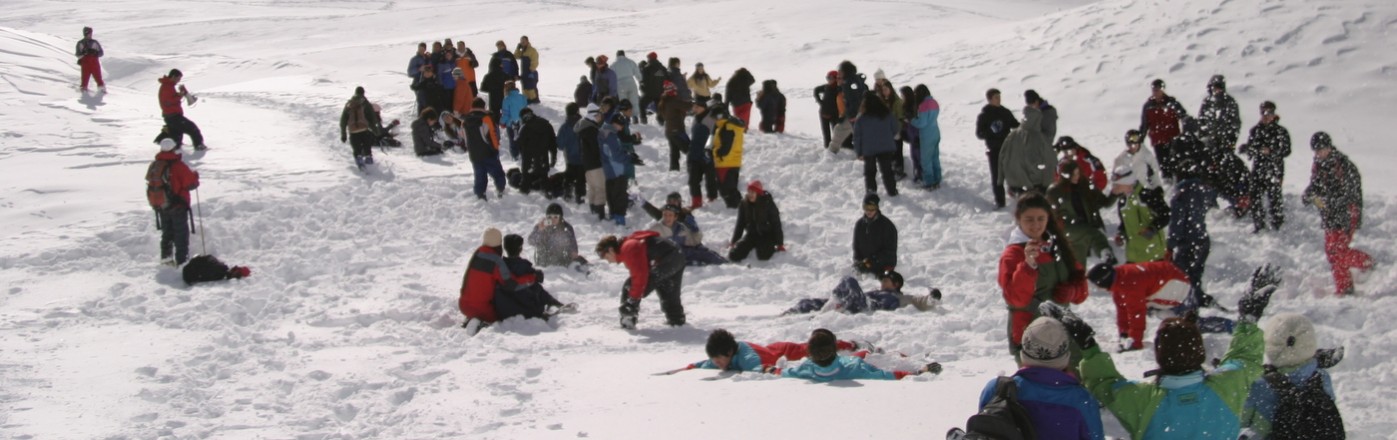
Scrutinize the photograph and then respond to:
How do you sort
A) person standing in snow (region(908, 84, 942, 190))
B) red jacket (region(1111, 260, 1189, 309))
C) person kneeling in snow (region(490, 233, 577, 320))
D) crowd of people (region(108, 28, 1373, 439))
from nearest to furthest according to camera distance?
1. crowd of people (region(108, 28, 1373, 439))
2. red jacket (region(1111, 260, 1189, 309))
3. person kneeling in snow (region(490, 233, 577, 320))
4. person standing in snow (region(908, 84, 942, 190))

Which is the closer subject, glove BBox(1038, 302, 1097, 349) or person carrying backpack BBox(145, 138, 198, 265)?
glove BBox(1038, 302, 1097, 349)

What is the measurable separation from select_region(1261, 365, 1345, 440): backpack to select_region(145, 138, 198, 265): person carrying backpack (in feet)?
33.5

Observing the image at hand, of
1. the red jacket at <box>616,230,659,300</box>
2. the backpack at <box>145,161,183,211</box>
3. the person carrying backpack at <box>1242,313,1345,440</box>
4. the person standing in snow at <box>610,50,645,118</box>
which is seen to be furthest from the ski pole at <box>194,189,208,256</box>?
the person carrying backpack at <box>1242,313,1345,440</box>

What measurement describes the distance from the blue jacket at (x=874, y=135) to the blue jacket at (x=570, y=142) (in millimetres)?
3332

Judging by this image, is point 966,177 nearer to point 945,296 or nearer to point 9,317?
point 945,296

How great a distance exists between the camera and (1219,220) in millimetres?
12570

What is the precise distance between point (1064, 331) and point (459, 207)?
10907 mm

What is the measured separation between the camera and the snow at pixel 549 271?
749cm

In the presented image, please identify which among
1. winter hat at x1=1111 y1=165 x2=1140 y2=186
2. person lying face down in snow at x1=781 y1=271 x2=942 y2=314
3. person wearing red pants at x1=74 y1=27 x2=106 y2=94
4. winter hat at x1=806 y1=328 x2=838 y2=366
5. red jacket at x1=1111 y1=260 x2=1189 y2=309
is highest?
person wearing red pants at x1=74 y1=27 x2=106 y2=94

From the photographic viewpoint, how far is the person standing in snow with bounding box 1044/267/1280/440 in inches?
190

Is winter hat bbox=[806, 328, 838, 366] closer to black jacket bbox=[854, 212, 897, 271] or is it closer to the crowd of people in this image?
the crowd of people

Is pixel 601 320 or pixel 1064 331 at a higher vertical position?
pixel 1064 331

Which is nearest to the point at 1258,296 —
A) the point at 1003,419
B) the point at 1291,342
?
the point at 1291,342

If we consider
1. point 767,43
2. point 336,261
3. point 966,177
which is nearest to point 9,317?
point 336,261
